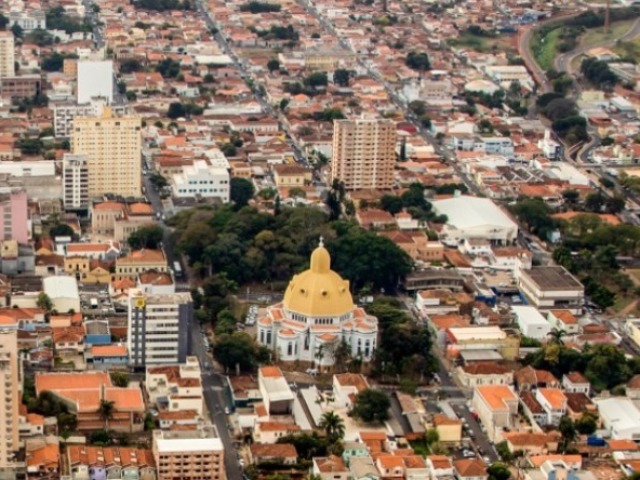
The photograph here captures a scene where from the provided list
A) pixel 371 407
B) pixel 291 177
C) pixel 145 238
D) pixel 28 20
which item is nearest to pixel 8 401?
pixel 371 407

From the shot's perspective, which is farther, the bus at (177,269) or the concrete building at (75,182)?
the concrete building at (75,182)

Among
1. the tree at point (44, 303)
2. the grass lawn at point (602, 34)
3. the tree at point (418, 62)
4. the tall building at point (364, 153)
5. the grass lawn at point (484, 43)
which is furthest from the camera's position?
the grass lawn at point (602, 34)

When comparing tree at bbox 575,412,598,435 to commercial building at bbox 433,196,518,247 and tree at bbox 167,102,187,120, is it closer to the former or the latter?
commercial building at bbox 433,196,518,247

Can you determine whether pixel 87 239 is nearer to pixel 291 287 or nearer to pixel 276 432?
pixel 291 287

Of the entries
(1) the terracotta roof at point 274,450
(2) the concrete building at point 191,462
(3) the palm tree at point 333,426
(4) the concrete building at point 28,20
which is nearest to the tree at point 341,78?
(4) the concrete building at point 28,20

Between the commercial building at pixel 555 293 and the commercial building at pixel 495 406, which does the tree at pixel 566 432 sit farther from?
the commercial building at pixel 555 293

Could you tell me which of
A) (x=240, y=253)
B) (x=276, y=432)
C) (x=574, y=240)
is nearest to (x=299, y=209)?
(x=240, y=253)

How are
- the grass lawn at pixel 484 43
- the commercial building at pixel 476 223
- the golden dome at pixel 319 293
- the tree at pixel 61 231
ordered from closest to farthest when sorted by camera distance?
the golden dome at pixel 319 293, the tree at pixel 61 231, the commercial building at pixel 476 223, the grass lawn at pixel 484 43
